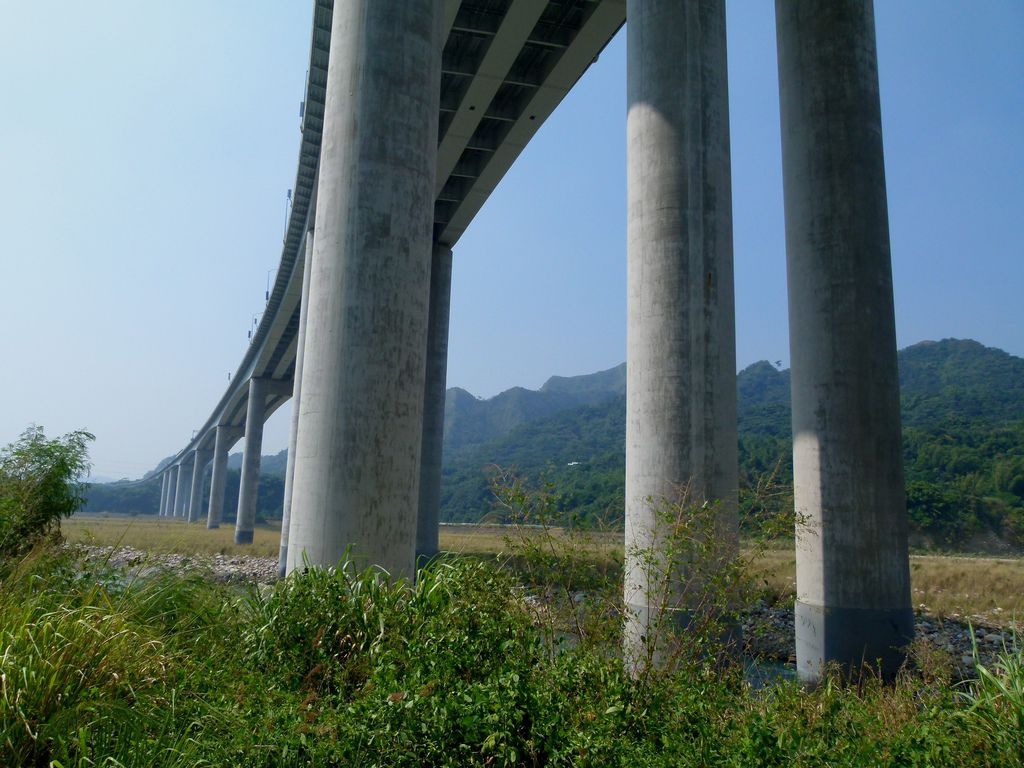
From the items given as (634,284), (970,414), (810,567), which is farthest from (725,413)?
(970,414)

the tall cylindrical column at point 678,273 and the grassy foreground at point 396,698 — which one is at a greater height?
the tall cylindrical column at point 678,273

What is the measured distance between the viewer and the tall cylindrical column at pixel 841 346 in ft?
40.7

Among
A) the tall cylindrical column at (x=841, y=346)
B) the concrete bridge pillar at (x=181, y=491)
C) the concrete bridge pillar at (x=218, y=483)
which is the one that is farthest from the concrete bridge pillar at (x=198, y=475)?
the tall cylindrical column at (x=841, y=346)

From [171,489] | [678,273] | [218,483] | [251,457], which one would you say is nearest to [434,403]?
[678,273]

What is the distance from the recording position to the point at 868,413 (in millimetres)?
12734

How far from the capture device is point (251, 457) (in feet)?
204

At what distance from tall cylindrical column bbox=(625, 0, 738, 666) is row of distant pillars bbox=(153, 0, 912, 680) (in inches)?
1.3

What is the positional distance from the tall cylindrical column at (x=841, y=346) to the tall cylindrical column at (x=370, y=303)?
24.7ft

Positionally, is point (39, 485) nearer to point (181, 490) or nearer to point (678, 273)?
point (678, 273)

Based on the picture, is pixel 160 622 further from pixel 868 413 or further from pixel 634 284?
pixel 868 413

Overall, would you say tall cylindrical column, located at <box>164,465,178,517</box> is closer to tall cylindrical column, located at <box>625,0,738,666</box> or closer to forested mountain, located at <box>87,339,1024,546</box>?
forested mountain, located at <box>87,339,1024,546</box>

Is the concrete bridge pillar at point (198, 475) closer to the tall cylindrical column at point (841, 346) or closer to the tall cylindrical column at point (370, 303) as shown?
the tall cylindrical column at point (841, 346)

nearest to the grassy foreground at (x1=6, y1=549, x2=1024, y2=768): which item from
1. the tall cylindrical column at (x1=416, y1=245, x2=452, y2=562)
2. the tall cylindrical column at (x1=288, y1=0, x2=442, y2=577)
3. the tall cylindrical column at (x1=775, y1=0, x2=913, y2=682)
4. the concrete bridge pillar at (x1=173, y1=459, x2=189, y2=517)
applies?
the tall cylindrical column at (x1=288, y1=0, x2=442, y2=577)

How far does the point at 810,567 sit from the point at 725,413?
12.0 ft
